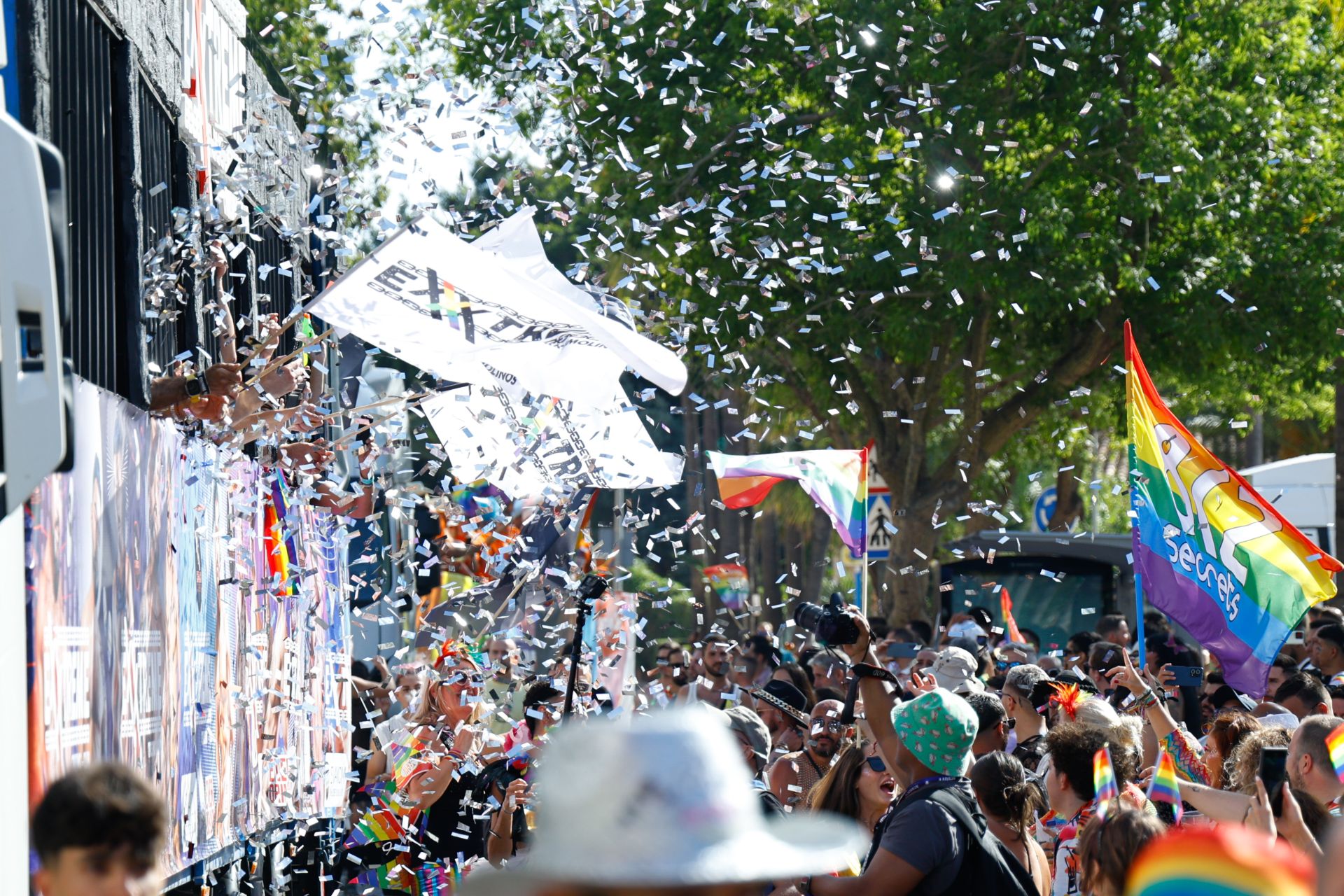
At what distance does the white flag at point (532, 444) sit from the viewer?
9.71 m

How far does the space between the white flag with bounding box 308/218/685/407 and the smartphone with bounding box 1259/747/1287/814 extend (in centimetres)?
329

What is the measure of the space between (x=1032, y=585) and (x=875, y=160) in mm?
7936

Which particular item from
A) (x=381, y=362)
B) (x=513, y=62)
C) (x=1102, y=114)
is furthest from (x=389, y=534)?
(x=1102, y=114)

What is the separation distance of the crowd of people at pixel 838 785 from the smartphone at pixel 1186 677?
0.08 m

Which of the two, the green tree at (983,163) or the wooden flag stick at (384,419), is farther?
the green tree at (983,163)

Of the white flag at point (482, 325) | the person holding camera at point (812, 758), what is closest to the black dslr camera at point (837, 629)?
the person holding camera at point (812, 758)

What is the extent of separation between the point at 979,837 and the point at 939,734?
355mm

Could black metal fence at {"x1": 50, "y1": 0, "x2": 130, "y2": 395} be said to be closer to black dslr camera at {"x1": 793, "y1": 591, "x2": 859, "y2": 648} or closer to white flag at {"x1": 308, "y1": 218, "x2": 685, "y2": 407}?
white flag at {"x1": 308, "y1": 218, "x2": 685, "y2": 407}

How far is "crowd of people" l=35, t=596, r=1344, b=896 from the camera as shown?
230 cm

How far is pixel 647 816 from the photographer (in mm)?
2275

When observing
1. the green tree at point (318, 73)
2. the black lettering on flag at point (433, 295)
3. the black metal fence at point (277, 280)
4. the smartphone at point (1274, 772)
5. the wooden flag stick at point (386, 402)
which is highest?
the green tree at point (318, 73)

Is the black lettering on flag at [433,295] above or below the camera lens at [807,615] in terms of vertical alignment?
above

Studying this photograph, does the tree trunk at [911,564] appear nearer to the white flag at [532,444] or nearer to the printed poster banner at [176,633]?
the white flag at [532,444]

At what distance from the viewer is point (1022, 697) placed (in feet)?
26.2
